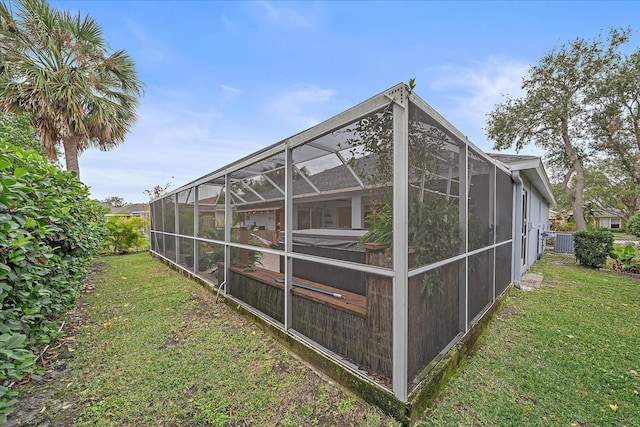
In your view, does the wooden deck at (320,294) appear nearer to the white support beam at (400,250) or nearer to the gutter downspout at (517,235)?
the white support beam at (400,250)

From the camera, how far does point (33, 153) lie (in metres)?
2.25

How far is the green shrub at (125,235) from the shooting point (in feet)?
35.7

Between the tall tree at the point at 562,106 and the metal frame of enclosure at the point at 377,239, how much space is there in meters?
12.2

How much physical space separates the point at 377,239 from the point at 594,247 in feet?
30.2

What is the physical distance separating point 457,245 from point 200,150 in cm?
1305

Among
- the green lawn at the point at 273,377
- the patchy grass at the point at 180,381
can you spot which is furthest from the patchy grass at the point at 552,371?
the patchy grass at the point at 180,381

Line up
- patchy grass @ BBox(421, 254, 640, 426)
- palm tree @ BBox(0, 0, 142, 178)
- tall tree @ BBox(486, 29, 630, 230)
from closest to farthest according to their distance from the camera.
→ 1. patchy grass @ BBox(421, 254, 640, 426)
2. palm tree @ BBox(0, 0, 142, 178)
3. tall tree @ BBox(486, 29, 630, 230)

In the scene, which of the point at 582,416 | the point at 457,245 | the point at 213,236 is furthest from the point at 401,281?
the point at 213,236

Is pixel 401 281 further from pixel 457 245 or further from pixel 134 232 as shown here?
pixel 134 232

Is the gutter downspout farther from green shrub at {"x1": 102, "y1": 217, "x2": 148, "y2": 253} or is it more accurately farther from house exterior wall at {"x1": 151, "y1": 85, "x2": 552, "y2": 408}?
green shrub at {"x1": 102, "y1": 217, "x2": 148, "y2": 253}

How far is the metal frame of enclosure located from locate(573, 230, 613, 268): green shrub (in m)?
5.59

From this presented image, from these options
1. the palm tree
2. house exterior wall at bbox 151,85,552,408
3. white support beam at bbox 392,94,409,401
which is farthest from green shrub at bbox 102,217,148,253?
white support beam at bbox 392,94,409,401

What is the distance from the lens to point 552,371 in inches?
104

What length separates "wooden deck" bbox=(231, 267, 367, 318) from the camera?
2.47 m
